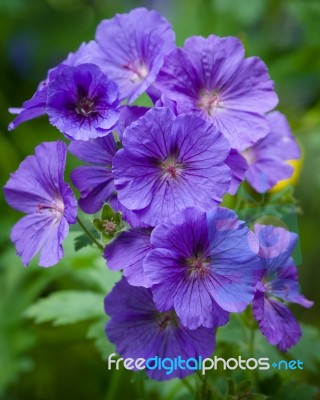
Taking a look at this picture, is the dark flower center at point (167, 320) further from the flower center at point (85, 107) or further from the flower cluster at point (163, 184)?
the flower center at point (85, 107)

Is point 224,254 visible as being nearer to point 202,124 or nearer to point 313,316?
point 202,124

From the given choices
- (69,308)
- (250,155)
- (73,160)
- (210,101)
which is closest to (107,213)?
(210,101)

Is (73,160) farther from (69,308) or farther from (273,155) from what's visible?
(273,155)

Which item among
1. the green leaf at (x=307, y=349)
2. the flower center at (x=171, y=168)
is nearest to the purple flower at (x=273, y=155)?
the flower center at (x=171, y=168)

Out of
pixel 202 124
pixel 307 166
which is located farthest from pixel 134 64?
pixel 307 166

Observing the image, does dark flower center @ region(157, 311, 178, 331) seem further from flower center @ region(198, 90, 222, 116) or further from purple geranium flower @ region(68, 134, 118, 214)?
flower center @ region(198, 90, 222, 116)

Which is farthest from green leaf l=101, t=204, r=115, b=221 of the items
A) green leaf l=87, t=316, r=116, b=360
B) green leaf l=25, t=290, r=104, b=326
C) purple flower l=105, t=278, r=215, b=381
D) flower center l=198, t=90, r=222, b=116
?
green leaf l=25, t=290, r=104, b=326
